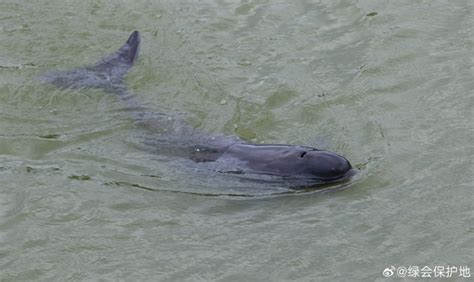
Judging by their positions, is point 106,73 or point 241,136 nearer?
point 241,136

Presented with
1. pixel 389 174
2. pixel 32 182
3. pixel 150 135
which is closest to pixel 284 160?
pixel 389 174

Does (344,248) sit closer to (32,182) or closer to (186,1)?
(32,182)

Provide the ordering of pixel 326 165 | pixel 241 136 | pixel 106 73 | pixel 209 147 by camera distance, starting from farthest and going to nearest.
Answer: pixel 106 73 < pixel 241 136 < pixel 209 147 < pixel 326 165

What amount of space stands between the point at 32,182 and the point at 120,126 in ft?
3.22

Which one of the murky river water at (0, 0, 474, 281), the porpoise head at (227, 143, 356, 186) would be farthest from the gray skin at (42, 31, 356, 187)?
the murky river water at (0, 0, 474, 281)

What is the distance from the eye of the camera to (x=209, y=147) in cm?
584

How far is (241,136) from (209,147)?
0.38 meters

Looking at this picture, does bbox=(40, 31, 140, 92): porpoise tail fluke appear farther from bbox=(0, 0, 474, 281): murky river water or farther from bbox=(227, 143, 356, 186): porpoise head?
bbox=(227, 143, 356, 186): porpoise head

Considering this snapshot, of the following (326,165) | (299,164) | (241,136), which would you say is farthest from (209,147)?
(326,165)

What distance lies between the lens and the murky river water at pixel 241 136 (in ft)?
15.6

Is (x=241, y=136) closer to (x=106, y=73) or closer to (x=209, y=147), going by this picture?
(x=209, y=147)

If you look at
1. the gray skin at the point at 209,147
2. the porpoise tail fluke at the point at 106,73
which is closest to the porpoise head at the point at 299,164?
the gray skin at the point at 209,147

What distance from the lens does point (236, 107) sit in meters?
6.55

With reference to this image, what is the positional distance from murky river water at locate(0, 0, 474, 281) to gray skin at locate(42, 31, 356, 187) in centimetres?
10
